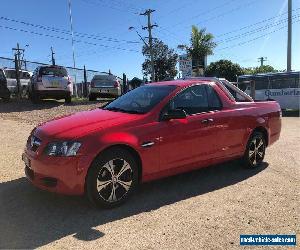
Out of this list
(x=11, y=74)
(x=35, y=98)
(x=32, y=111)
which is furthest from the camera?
(x=11, y=74)

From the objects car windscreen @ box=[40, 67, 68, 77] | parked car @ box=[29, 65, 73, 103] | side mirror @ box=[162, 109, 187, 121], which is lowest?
side mirror @ box=[162, 109, 187, 121]

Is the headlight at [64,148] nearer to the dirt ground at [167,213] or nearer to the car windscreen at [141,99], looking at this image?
the dirt ground at [167,213]

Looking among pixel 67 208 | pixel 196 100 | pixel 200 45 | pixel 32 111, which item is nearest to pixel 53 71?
pixel 32 111

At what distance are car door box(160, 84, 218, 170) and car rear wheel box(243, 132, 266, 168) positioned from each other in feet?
3.41

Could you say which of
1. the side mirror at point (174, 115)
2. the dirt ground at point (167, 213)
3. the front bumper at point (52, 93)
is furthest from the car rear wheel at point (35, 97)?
the side mirror at point (174, 115)

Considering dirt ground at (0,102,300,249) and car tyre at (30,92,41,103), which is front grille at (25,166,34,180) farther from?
car tyre at (30,92,41,103)

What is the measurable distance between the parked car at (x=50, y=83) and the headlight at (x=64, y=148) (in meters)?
11.7

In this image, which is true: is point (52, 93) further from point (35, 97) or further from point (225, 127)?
point (225, 127)

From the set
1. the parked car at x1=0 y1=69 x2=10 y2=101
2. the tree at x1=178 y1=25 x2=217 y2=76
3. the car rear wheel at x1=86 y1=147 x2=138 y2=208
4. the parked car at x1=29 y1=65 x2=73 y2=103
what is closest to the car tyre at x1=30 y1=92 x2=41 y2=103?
the parked car at x1=29 y1=65 x2=73 y2=103

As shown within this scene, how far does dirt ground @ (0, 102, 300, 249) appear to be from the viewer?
13.8 feet

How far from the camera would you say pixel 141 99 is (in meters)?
6.15

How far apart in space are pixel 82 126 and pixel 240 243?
233cm

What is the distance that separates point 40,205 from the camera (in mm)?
5172

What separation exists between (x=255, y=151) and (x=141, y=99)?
2399 millimetres
